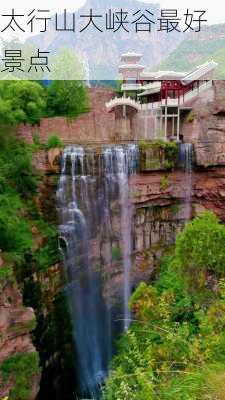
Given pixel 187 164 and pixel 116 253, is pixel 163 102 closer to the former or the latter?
pixel 187 164

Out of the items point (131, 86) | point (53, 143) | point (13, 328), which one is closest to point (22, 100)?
point (53, 143)

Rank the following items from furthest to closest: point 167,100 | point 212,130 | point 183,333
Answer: point 167,100 → point 212,130 → point 183,333

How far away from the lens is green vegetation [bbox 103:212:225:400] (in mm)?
3936

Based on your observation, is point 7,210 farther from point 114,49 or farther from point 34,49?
point 114,49

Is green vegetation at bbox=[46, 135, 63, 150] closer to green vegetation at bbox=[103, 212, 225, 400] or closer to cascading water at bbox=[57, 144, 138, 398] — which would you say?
cascading water at bbox=[57, 144, 138, 398]

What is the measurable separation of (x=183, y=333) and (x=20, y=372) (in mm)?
4229

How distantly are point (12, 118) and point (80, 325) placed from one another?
6.76 metres

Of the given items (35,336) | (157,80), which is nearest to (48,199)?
(35,336)

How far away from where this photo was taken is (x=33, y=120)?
46.4 ft

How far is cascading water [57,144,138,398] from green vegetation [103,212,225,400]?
1150 mm

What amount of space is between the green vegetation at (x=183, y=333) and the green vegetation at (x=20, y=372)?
2.03 m

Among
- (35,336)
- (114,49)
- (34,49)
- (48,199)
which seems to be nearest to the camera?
(35,336)

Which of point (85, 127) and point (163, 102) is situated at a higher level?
point (163, 102)

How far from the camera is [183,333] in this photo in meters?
6.93
